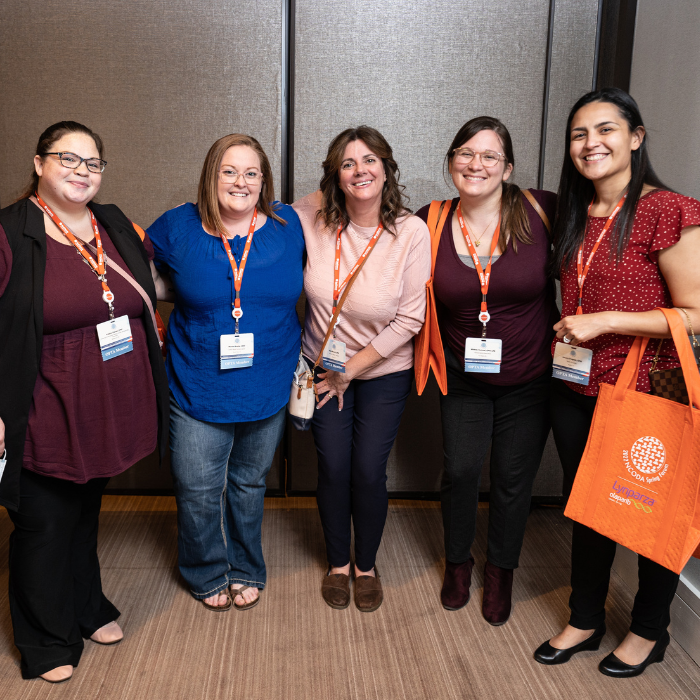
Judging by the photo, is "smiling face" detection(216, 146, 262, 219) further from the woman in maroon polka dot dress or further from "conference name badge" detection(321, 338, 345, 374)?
the woman in maroon polka dot dress

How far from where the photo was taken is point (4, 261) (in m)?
1.42

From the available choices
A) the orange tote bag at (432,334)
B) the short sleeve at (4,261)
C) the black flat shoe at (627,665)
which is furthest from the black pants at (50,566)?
the black flat shoe at (627,665)

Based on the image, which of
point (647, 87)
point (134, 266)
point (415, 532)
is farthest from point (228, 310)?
point (647, 87)

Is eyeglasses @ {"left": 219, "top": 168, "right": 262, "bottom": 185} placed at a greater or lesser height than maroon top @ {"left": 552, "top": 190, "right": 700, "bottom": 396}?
greater

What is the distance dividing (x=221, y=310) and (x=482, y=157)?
95 cm

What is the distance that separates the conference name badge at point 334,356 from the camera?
6.45ft

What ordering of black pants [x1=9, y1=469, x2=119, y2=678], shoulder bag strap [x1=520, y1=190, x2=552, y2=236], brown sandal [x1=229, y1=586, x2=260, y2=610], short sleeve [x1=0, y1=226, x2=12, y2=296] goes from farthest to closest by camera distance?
1. brown sandal [x1=229, y1=586, x2=260, y2=610]
2. shoulder bag strap [x1=520, y1=190, x2=552, y2=236]
3. black pants [x1=9, y1=469, x2=119, y2=678]
4. short sleeve [x1=0, y1=226, x2=12, y2=296]

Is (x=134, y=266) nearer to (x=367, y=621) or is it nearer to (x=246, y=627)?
(x=246, y=627)

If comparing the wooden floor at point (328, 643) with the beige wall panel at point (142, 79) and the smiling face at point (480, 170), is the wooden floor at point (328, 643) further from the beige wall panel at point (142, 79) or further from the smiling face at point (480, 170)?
the beige wall panel at point (142, 79)

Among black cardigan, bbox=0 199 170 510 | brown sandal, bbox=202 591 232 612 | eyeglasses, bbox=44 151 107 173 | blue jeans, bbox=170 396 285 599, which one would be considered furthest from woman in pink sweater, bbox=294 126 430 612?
black cardigan, bbox=0 199 170 510

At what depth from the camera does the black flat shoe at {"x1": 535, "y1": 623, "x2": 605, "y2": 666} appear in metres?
1.86

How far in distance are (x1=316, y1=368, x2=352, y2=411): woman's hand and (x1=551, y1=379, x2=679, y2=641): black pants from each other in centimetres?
70

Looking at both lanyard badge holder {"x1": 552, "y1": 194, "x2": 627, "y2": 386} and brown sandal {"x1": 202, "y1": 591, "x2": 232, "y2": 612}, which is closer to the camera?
lanyard badge holder {"x1": 552, "y1": 194, "x2": 627, "y2": 386}

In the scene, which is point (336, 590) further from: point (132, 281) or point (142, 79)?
point (142, 79)
